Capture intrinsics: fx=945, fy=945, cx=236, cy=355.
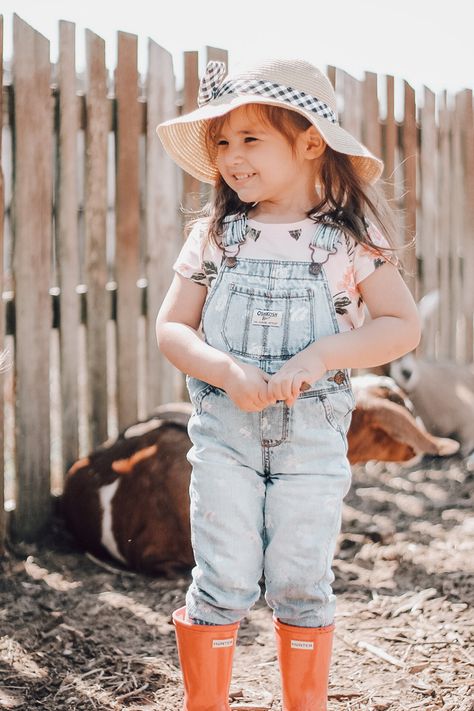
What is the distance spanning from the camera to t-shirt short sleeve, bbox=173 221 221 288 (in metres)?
2.54

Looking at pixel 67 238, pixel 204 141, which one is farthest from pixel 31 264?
pixel 204 141

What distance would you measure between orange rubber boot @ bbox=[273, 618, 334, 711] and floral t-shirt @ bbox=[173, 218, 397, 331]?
790mm

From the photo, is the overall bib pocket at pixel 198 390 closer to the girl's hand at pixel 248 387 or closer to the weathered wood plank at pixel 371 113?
the girl's hand at pixel 248 387

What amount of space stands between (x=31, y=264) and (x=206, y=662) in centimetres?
236

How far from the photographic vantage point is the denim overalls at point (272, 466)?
7.78 feet

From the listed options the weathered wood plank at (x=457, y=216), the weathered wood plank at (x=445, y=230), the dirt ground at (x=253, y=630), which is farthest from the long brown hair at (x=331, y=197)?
the weathered wood plank at (x=457, y=216)

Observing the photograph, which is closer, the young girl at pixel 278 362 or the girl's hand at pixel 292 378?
the girl's hand at pixel 292 378

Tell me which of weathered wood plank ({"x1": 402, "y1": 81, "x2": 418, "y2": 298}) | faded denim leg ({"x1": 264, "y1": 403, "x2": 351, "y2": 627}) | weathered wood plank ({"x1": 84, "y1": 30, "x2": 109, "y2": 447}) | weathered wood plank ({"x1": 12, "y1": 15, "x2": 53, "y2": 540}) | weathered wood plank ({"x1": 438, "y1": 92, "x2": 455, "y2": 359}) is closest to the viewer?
faded denim leg ({"x1": 264, "y1": 403, "x2": 351, "y2": 627})

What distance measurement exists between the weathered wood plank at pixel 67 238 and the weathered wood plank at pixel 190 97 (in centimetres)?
74

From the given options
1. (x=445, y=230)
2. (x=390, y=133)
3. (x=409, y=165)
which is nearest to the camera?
(x=390, y=133)

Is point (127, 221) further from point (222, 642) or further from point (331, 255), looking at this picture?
point (222, 642)

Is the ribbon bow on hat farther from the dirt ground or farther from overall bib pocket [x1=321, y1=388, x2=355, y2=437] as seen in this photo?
the dirt ground

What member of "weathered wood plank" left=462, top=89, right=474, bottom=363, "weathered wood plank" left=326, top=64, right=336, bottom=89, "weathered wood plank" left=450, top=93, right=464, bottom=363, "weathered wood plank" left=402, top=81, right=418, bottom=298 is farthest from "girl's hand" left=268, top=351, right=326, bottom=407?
"weathered wood plank" left=462, top=89, right=474, bottom=363

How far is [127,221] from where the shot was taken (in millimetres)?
4766
